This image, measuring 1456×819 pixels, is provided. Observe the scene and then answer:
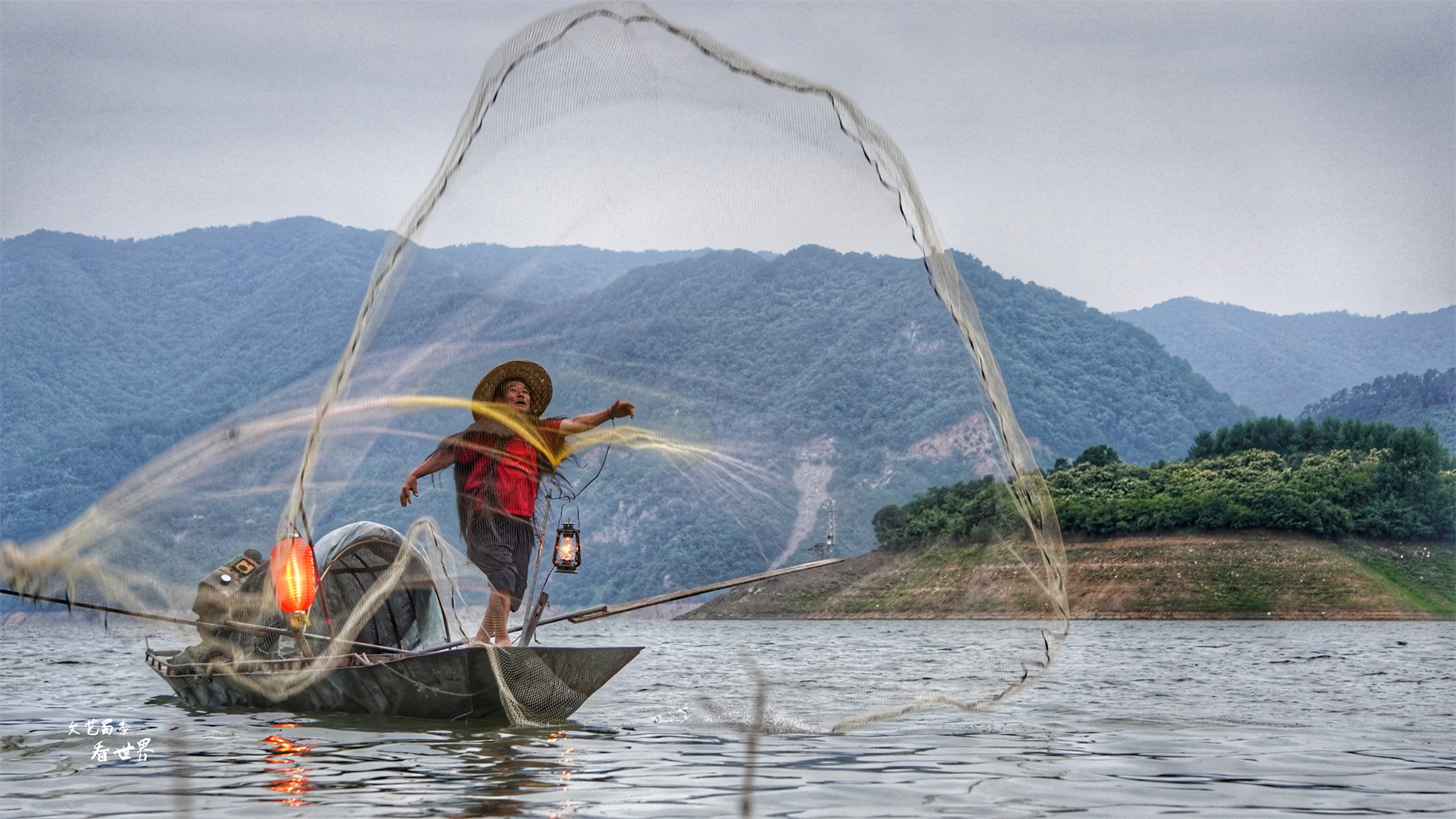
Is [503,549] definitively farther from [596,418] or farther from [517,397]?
[596,418]

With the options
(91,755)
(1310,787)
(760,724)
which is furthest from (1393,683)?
(91,755)

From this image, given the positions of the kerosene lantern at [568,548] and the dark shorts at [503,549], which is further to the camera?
the dark shorts at [503,549]

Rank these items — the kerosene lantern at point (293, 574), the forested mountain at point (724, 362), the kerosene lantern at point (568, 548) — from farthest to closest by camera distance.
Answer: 1. the kerosene lantern at point (293, 574)
2. the kerosene lantern at point (568, 548)
3. the forested mountain at point (724, 362)

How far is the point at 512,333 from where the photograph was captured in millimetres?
12430

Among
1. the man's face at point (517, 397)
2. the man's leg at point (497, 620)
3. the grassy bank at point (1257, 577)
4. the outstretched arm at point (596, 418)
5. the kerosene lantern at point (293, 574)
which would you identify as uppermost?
the man's face at point (517, 397)

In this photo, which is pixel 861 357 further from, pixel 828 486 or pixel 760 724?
pixel 760 724

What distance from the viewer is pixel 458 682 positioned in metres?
15.0

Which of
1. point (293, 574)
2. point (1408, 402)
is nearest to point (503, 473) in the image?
point (293, 574)

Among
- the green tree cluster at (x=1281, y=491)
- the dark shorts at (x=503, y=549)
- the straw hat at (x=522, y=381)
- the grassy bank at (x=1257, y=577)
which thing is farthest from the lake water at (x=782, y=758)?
the green tree cluster at (x=1281, y=491)

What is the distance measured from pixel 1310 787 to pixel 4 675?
2522 centimetres

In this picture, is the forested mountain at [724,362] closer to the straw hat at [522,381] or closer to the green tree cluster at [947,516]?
the green tree cluster at [947,516]

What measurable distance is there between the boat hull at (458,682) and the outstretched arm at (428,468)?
1683 millimetres

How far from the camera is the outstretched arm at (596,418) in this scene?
490 inches

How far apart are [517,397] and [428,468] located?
1346mm
